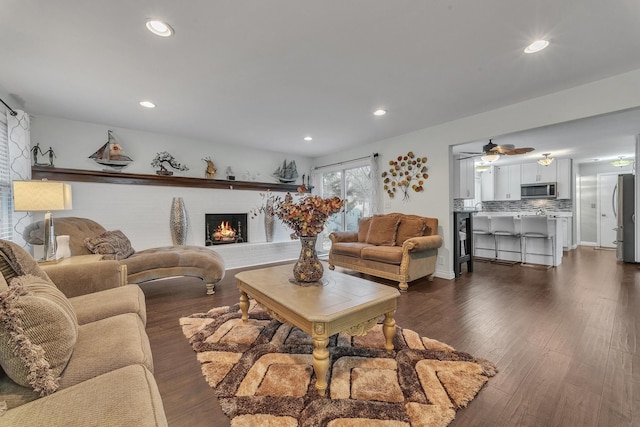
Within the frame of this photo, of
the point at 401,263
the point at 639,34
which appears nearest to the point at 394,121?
the point at 401,263

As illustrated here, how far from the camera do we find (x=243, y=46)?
2.09 meters

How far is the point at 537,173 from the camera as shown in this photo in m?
6.79

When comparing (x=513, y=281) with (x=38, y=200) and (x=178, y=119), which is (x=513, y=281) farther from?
(x=38, y=200)

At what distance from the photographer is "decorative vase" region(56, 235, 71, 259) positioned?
98.7 inches

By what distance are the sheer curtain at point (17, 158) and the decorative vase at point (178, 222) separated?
5.29 feet

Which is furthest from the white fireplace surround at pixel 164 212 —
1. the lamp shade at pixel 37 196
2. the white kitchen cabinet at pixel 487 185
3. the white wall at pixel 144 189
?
the white kitchen cabinet at pixel 487 185

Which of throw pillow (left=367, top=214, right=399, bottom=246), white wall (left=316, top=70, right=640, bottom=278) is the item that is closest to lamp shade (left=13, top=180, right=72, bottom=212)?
white wall (left=316, top=70, right=640, bottom=278)

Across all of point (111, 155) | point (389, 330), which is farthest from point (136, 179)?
point (389, 330)

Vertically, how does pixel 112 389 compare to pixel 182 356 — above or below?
above

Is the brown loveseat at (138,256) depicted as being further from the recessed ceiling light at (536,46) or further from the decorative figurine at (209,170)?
the recessed ceiling light at (536,46)

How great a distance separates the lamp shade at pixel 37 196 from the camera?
7.43 ft

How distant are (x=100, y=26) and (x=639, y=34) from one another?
3910mm

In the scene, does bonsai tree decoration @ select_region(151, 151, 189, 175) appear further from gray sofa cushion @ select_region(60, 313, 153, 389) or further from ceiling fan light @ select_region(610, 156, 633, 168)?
ceiling fan light @ select_region(610, 156, 633, 168)

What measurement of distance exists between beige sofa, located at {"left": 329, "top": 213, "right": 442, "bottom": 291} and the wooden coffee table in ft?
4.78
